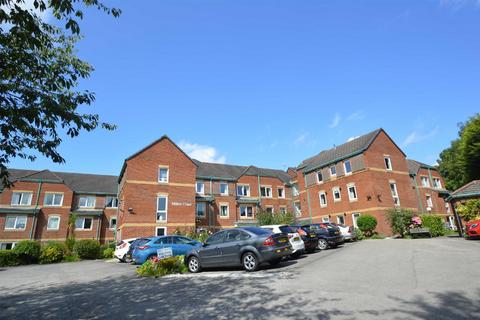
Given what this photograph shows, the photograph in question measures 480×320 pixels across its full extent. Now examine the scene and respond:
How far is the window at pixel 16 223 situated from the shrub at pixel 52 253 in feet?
42.7

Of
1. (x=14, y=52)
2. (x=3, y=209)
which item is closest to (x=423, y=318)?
(x=14, y=52)

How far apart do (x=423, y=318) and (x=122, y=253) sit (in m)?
21.0

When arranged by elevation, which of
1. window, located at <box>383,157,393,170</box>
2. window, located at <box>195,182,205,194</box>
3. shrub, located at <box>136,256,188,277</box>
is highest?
window, located at <box>383,157,393,170</box>

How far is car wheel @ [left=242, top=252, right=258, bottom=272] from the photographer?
422 inches

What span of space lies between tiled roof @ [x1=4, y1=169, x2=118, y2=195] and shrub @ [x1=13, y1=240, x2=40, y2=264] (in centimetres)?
1621

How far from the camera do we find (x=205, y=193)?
3759cm

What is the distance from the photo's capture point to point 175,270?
1281 cm

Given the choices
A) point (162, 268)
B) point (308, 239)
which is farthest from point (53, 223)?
point (308, 239)

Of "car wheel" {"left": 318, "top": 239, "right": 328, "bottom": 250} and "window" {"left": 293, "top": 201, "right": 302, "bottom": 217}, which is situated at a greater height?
"window" {"left": 293, "top": 201, "right": 302, "bottom": 217}

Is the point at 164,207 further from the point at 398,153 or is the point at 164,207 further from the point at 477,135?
the point at 477,135

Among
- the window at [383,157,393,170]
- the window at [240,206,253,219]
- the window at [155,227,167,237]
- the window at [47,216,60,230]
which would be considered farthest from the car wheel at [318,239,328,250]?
the window at [47,216,60,230]

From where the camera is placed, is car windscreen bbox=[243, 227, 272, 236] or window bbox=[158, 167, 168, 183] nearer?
car windscreen bbox=[243, 227, 272, 236]

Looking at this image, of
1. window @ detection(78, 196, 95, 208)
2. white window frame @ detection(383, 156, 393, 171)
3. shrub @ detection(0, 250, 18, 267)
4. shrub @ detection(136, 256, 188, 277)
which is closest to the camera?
shrub @ detection(136, 256, 188, 277)

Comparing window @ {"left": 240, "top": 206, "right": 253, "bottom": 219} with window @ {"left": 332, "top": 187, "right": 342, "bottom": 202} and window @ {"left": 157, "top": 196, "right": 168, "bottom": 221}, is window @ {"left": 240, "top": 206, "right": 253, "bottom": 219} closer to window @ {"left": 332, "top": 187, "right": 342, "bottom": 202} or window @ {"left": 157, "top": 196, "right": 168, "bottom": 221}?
window @ {"left": 157, "top": 196, "right": 168, "bottom": 221}
